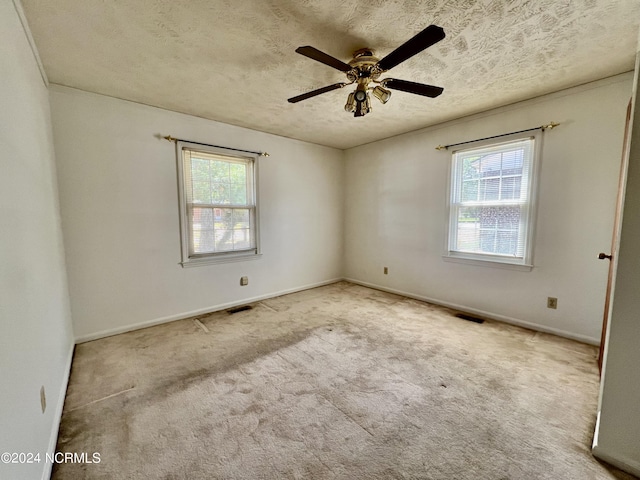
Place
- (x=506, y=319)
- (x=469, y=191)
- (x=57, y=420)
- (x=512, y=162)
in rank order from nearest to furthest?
(x=57, y=420) < (x=512, y=162) < (x=506, y=319) < (x=469, y=191)

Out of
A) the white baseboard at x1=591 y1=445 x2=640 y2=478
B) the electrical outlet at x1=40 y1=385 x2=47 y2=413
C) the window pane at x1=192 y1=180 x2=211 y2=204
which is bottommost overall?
the white baseboard at x1=591 y1=445 x2=640 y2=478

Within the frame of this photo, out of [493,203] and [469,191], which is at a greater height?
[469,191]

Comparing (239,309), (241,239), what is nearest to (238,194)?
(241,239)

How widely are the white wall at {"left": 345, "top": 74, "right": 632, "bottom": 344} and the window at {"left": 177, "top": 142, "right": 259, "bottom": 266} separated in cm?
212

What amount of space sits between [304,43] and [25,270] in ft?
7.03

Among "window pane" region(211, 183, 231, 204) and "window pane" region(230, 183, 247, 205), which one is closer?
"window pane" region(211, 183, 231, 204)

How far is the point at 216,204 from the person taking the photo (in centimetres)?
345

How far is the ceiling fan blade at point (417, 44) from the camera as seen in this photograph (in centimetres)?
136

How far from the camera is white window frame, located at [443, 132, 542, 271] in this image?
284 centimetres

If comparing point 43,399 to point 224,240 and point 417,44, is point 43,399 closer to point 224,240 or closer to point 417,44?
point 224,240

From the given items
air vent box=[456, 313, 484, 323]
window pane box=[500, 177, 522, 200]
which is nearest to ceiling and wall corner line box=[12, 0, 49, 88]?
window pane box=[500, 177, 522, 200]

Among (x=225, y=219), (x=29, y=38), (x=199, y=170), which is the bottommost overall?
(x=225, y=219)

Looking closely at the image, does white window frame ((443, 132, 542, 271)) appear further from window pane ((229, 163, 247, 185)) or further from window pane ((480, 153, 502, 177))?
window pane ((229, 163, 247, 185))

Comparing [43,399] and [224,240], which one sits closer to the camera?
[43,399]
